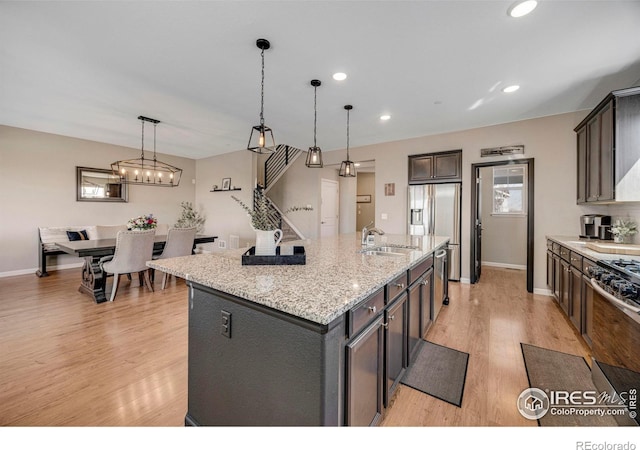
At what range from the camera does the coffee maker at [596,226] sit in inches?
125

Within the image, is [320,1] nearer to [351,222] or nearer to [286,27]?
[286,27]

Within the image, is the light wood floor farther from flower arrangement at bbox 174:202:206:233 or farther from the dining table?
flower arrangement at bbox 174:202:206:233

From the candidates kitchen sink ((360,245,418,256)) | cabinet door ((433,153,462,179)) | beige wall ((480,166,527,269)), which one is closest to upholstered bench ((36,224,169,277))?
kitchen sink ((360,245,418,256))

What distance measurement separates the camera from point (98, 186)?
5.84 metres

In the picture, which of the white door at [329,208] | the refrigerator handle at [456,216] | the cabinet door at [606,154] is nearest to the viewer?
the cabinet door at [606,154]

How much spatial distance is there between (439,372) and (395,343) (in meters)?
0.71

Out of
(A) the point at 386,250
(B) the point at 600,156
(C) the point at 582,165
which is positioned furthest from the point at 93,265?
(C) the point at 582,165

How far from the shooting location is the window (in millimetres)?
5645

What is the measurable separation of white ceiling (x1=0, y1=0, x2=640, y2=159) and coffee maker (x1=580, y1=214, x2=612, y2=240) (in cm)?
149

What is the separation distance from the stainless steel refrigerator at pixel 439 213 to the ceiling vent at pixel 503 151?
0.64 metres

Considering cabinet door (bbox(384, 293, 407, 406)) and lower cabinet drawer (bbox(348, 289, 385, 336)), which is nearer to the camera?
lower cabinet drawer (bbox(348, 289, 385, 336))
